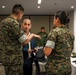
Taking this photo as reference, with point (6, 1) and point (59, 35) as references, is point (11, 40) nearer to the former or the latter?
point (59, 35)

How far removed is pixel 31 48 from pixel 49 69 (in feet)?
2.26

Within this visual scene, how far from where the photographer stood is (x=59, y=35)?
7.09 ft

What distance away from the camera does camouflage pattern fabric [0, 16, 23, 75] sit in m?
2.28

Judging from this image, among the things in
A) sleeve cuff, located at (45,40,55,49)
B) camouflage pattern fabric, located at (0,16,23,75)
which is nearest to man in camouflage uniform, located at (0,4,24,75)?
camouflage pattern fabric, located at (0,16,23,75)

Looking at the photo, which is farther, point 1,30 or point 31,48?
point 31,48

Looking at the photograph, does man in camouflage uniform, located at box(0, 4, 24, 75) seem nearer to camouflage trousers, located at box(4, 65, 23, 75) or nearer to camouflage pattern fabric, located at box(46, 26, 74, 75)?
camouflage trousers, located at box(4, 65, 23, 75)

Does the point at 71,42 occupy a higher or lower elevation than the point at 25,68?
higher

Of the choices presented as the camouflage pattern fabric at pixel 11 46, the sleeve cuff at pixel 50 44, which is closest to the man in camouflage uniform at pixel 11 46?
the camouflage pattern fabric at pixel 11 46

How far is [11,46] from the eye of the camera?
229 centimetres

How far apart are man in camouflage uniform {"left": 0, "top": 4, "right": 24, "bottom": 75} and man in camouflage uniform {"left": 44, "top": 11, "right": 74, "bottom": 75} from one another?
14.6 inches

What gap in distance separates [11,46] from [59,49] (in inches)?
22.5

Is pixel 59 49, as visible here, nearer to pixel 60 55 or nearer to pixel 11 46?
pixel 60 55

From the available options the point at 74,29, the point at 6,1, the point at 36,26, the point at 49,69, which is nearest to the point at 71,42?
the point at 49,69

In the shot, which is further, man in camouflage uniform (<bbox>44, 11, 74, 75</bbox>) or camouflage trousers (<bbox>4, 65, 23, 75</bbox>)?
camouflage trousers (<bbox>4, 65, 23, 75</bbox>)
